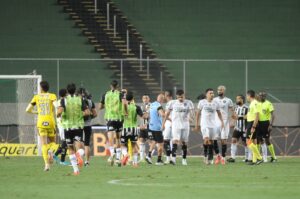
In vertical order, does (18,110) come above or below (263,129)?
above

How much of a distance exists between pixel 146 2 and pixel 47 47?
Answer: 20.3 ft

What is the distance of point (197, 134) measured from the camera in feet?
117

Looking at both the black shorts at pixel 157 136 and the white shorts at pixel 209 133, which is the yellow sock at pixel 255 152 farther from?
the black shorts at pixel 157 136

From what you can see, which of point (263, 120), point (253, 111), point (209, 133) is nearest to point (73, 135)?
point (209, 133)

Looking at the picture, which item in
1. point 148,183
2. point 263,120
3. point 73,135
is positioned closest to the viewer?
point 148,183

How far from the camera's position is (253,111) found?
2891cm

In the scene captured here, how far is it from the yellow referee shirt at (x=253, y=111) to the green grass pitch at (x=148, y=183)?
4.58m

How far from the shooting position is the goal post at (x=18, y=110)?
3544 cm

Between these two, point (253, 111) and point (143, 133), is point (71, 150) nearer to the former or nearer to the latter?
point (253, 111)

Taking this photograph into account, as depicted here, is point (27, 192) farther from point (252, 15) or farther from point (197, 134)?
point (252, 15)

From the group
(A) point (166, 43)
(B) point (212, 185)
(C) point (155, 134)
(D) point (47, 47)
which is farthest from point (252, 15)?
(B) point (212, 185)

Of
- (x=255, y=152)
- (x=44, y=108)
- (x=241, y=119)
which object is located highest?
(x=44, y=108)

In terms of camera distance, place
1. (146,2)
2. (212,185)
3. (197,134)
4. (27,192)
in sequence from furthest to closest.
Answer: (146,2) → (197,134) → (212,185) → (27,192)

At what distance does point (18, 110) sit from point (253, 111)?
11.0 m
